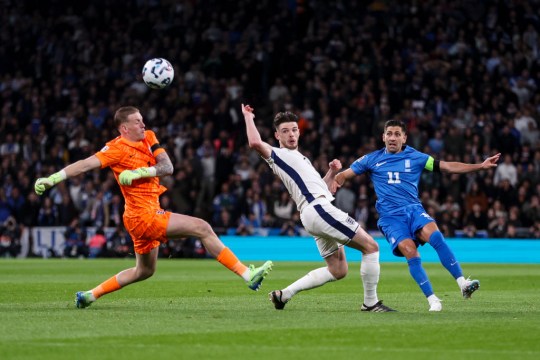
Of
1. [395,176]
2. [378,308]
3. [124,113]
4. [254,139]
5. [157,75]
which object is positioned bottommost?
[378,308]

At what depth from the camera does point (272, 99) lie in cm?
3094

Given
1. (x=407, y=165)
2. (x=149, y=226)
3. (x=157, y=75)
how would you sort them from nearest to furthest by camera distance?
1. (x=149, y=226)
2. (x=407, y=165)
3. (x=157, y=75)

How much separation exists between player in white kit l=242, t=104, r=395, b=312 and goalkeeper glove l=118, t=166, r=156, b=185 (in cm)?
112

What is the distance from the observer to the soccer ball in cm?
1318

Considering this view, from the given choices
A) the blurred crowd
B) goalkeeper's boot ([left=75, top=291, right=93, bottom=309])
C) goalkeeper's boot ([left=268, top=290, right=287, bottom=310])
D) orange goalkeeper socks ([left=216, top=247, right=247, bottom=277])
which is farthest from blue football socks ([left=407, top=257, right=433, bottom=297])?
the blurred crowd

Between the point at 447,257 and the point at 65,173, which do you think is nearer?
the point at 65,173

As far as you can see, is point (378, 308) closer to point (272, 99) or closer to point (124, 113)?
point (124, 113)

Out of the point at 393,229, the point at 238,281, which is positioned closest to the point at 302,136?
the point at 238,281

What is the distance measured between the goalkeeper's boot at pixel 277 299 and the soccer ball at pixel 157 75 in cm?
306

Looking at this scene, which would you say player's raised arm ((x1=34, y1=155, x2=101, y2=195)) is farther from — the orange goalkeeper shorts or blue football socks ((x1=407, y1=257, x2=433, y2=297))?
blue football socks ((x1=407, y1=257, x2=433, y2=297))

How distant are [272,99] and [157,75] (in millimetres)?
17793

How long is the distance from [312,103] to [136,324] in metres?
20.4

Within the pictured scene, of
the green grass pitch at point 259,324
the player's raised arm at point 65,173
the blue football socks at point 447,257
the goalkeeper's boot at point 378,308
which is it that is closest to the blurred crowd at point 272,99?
the green grass pitch at point 259,324

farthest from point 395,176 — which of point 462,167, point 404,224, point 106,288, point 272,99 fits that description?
point 272,99
